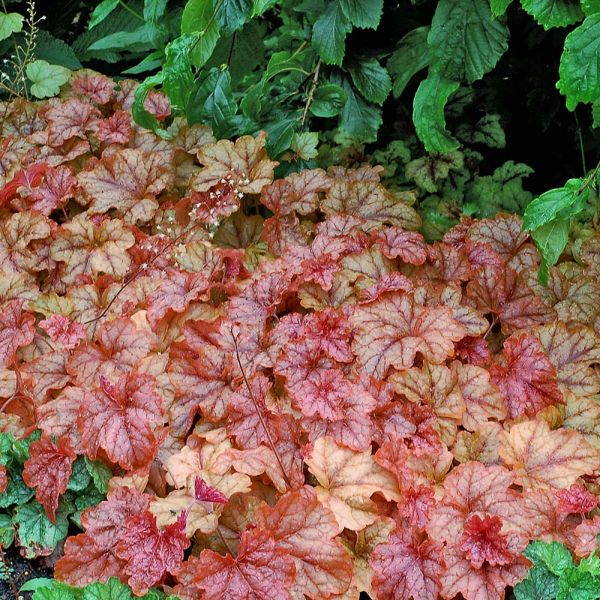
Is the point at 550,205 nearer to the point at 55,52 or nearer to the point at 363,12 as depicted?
the point at 363,12

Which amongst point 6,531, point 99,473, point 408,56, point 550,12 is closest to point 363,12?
point 408,56

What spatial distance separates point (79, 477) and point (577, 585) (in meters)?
1.10

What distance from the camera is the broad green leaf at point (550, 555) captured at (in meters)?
1.50

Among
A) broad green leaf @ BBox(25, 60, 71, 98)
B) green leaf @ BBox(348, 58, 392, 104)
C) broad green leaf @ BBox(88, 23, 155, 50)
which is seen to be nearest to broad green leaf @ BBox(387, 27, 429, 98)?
green leaf @ BBox(348, 58, 392, 104)

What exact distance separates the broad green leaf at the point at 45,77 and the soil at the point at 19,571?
1.80 m

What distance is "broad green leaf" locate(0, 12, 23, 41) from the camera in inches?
114

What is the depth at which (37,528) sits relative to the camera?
1.78 m

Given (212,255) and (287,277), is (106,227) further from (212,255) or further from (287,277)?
(287,277)

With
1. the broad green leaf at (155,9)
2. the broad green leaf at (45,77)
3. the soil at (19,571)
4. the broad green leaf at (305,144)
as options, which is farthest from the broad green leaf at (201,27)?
the soil at (19,571)

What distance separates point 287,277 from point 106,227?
63cm

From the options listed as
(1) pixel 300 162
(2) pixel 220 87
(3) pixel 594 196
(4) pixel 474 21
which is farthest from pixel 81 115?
(3) pixel 594 196

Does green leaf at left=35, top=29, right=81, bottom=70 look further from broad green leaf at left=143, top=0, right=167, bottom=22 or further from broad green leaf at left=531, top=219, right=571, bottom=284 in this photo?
broad green leaf at left=531, top=219, right=571, bottom=284

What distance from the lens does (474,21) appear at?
228 cm

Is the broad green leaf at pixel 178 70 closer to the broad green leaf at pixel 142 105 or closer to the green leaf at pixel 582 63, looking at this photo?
the broad green leaf at pixel 142 105
